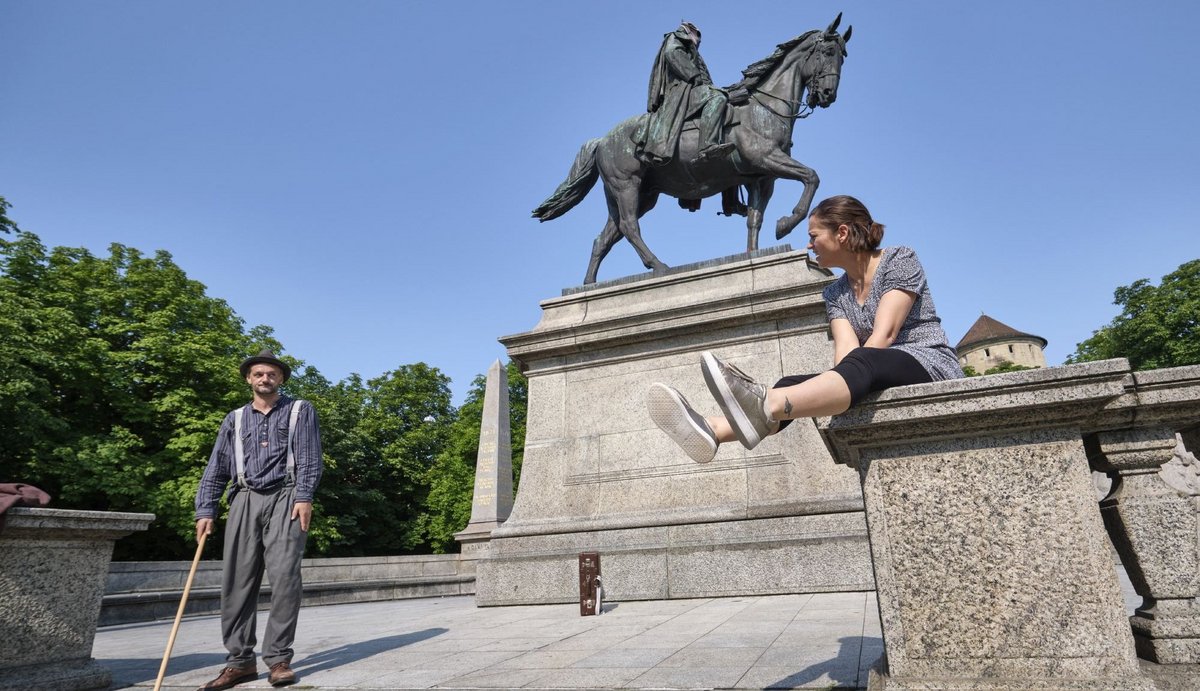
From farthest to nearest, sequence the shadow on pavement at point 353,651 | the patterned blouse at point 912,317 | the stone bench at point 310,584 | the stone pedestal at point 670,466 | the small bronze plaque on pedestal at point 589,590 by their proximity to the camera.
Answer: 1. the stone bench at point 310,584
2. the stone pedestal at point 670,466
3. the small bronze plaque on pedestal at point 589,590
4. the shadow on pavement at point 353,651
5. the patterned blouse at point 912,317

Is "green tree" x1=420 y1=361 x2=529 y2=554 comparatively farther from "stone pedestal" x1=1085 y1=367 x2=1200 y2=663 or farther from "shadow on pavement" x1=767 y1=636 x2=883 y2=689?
"stone pedestal" x1=1085 y1=367 x2=1200 y2=663

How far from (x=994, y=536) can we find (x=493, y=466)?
19.1m

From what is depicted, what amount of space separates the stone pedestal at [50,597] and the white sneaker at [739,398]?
4.12m

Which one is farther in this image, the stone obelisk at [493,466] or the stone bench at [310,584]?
the stone obelisk at [493,466]

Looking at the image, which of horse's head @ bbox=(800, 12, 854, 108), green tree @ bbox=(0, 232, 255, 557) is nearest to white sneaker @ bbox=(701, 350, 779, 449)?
horse's head @ bbox=(800, 12, 854, 108)

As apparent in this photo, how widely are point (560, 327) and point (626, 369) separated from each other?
1138mm

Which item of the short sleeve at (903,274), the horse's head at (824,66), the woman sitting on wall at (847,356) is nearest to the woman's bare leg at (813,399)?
the woman sitting on wall at (847,356)

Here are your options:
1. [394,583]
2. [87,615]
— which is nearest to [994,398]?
[87,615]

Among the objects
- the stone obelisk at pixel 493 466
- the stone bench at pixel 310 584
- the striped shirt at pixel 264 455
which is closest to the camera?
the striped shirt at pixel 264 455

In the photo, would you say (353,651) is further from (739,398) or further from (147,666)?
(739,398)

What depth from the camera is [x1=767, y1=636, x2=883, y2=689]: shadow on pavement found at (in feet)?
10.6

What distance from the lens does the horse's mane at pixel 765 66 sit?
419 inches

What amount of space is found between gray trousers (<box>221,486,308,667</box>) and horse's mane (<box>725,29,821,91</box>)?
28.2ft

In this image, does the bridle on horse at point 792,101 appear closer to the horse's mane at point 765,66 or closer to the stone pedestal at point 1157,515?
the horse's mane at point 765,66
